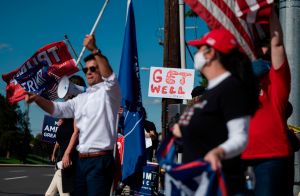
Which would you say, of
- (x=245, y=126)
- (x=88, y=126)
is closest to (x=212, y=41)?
(x=245, y=126)

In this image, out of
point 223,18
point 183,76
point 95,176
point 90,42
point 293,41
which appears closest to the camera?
point 223,18

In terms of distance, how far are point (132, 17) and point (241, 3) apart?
4.03m

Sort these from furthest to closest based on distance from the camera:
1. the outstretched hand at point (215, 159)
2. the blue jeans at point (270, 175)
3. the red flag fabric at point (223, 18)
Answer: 1. the red flag fabric at point (223, 18)
2. the blue jeans at point (270, 175)
3. the outstretched hand at point (215, 159)

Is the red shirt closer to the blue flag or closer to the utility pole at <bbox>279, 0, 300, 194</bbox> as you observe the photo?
the utility pole at <bbox>279, 0, 300, 194</bbox>

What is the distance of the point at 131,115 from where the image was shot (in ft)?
23.4

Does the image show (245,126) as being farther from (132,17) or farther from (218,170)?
(132,17)

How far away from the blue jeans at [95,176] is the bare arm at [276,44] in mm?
1983

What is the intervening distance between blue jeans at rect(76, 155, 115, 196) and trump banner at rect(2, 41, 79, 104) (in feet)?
6.95

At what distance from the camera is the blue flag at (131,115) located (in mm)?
6984

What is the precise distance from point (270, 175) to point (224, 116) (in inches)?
34.8

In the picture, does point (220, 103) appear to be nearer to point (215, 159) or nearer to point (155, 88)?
point (215, 159)

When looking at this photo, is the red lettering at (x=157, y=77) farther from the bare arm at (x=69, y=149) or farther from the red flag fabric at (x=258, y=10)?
the red flag fabric at (x=258, y=10)

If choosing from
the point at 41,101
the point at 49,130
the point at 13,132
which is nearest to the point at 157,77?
the point at 49,130

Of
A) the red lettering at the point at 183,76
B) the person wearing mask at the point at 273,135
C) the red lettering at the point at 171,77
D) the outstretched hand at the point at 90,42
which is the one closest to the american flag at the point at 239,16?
the person wearing mask at the point at 273,135
